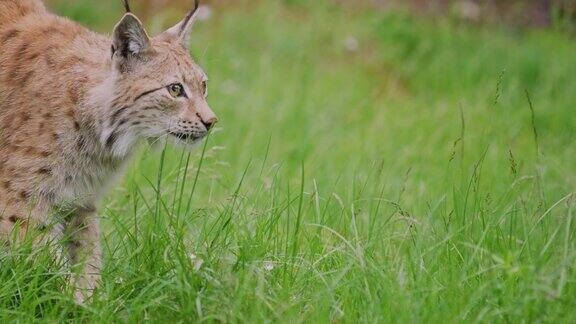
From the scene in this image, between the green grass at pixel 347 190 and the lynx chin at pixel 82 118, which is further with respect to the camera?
the lynx chin at pixel 82 118

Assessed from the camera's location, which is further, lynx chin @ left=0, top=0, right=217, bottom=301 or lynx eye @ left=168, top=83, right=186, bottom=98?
lynx eye @ left=168, top=83, right=186, bottom=98

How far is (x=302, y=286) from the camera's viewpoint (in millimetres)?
3605

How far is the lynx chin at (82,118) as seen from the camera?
13.4 ft

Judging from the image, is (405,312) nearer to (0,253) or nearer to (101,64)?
(0,253)

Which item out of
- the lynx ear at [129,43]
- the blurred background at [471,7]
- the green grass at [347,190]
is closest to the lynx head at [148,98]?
the lynx ear at [129,43]

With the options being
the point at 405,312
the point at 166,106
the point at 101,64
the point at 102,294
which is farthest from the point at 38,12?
the point at 405,312

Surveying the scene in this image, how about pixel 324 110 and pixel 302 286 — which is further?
pixel 324 110

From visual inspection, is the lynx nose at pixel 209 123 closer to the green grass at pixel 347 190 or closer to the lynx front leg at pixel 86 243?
the green grass at pixel 347 190

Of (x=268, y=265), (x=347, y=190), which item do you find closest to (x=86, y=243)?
(x=268, y=265)

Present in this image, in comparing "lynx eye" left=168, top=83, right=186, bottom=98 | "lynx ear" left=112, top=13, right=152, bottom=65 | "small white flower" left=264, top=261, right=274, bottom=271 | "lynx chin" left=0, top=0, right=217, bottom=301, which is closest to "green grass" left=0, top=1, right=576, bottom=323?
"small white flower" left=264, top=261, right=274, bottom=271

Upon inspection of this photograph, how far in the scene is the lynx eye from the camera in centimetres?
423

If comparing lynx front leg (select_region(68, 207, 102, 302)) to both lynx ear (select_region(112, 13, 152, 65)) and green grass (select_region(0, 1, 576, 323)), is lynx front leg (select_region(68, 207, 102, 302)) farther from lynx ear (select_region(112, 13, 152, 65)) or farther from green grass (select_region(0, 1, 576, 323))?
lynx ear (select_region(112, 13, 152, 65))

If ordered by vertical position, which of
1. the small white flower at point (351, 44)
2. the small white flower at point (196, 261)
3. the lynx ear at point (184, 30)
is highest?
the lynx ear at point (184, 30)

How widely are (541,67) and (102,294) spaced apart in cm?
598
